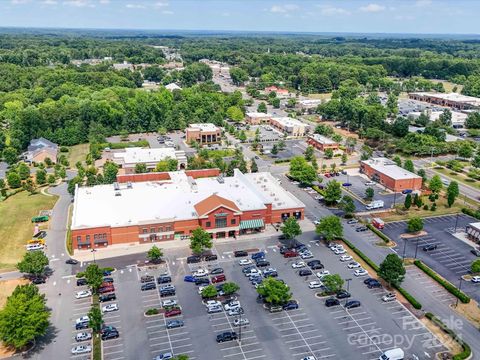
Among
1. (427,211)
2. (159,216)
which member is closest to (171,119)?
(159,216)

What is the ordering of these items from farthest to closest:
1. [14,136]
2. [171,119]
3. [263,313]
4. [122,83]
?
1. [122,83]
2. [171,119]
3. [14,136]
4. [263,313]

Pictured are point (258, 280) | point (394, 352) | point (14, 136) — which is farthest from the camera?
point (14, 136)

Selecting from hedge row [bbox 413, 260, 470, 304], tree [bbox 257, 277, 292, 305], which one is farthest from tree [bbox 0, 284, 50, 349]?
hedge row [bbox 413, 260, 470, 304]

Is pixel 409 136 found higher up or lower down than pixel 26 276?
higher up

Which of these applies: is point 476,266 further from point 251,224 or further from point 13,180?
point 13,180

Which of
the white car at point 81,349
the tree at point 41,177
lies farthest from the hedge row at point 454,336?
the tree at point 41,177

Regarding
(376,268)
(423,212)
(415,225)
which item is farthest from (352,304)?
(423,212)

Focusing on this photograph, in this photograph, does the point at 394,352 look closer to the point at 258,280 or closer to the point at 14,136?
the point at 258,280

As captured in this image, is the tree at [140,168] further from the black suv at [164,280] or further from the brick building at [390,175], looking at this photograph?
the brick building at [390,175]
